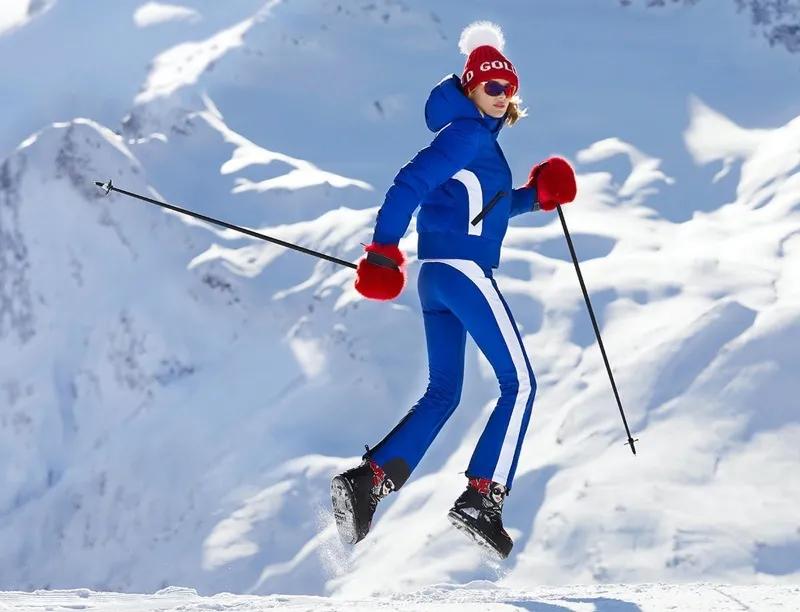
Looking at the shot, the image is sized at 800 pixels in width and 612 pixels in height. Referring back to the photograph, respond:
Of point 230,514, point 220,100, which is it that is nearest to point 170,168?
point 220,100

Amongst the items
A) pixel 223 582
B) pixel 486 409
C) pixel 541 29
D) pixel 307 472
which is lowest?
pixel 223 582

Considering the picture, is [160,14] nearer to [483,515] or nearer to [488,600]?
[488,600]

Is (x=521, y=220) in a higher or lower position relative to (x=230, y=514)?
higher

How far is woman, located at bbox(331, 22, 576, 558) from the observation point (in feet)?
15.8

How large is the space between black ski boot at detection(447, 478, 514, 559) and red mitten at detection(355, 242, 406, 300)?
948mm

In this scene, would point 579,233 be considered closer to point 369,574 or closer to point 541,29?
point 369,574

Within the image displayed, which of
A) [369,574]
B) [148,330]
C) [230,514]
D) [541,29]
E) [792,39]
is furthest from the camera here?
[541,29]

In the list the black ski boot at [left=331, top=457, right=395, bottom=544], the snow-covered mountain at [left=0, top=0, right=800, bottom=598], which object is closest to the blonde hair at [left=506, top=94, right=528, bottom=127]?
the black ski boot at [left=331, top=457, right=395, bottom=544]

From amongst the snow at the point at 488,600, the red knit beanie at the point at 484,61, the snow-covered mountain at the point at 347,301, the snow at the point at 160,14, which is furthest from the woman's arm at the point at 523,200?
the snow at the point at 160,14

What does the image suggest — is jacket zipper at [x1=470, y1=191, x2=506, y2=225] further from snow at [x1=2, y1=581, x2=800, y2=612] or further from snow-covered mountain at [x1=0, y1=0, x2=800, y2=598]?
snow-covered mountain at [x1=0, y1=0, x2=800, y2=598]

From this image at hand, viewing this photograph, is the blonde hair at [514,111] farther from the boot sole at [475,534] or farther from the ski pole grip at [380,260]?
the boot sole at [475,534]

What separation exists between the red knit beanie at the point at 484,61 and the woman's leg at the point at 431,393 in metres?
0.87

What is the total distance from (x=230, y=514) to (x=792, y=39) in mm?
26640

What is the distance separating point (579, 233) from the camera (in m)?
30.5
